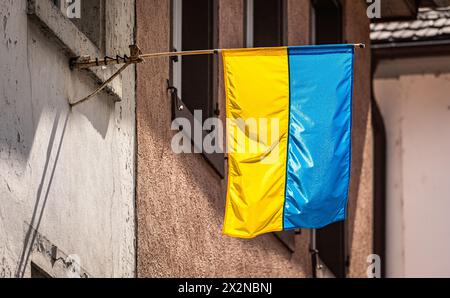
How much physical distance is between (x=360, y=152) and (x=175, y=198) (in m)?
7.58

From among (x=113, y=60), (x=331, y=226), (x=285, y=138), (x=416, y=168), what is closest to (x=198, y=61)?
(x=285, y=138)

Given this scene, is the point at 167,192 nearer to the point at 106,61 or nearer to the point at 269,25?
the point at 106,61

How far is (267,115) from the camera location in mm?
10352

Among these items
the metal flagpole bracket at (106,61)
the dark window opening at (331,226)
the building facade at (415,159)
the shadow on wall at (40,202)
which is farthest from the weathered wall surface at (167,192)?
the building facade at (415,159)

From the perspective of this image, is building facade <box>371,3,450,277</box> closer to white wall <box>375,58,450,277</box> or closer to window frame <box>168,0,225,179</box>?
white wall <box>375,58,450,277</box>

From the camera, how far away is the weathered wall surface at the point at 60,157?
8617 mm

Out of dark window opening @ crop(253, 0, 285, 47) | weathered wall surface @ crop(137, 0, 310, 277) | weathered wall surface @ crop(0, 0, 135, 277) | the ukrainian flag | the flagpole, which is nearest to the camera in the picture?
weathered wall surface @ crop(0, 0, 135, 277)

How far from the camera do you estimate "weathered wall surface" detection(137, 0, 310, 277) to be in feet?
36.2

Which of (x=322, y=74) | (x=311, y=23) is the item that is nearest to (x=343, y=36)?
(x=311, y=23)

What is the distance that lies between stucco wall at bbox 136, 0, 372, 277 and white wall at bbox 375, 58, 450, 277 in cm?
666

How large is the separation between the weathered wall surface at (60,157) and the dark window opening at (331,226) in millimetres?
7546

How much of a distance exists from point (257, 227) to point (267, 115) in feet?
2.26

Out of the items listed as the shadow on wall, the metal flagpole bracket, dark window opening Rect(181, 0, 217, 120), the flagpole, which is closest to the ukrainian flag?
the flagpole
